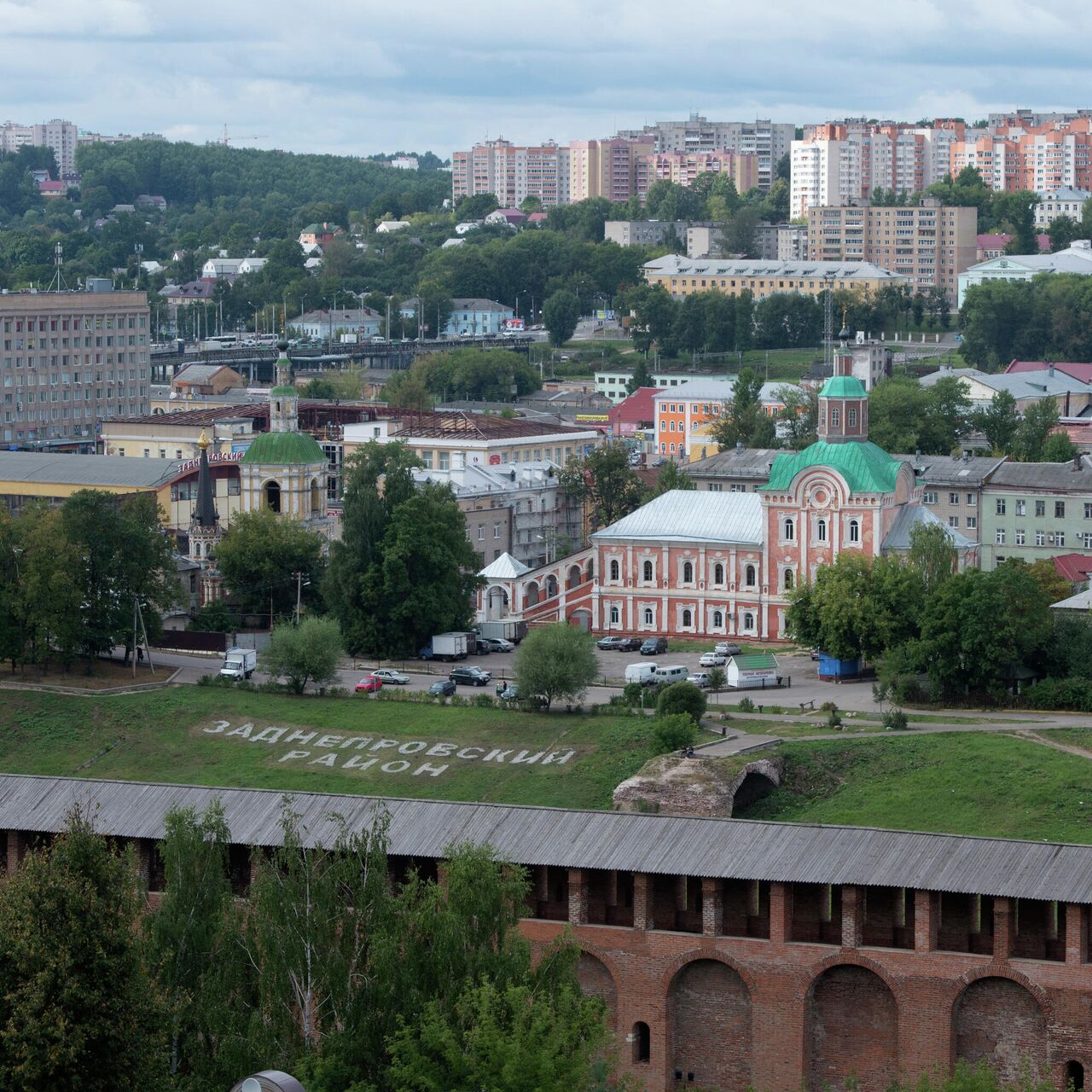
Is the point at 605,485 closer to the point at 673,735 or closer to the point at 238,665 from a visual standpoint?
the point at 238,665

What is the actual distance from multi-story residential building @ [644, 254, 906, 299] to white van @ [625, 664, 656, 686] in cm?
9732

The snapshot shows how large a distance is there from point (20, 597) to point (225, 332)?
124067mm

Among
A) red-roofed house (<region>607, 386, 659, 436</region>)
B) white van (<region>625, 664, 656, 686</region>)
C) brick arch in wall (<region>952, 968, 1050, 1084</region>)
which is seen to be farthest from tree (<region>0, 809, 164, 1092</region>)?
red-roofed house (<region>607, 386, 659, 436</region>)

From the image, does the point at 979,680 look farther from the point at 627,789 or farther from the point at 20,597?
the point at 20,597

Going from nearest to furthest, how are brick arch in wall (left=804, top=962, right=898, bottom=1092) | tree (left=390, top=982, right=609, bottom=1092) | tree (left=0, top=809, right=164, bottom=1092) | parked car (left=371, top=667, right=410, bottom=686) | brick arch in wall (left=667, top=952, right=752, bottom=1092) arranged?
tree (left=0, top=809, right=164, bottom=1092), tree (left=390, top=982, right=609, bottom=1092), brick arch in wall (left=804, top=962, right=898, bottom=1092), brick arch in wall (left=667, top=952, right=752, bottom=1092), parked car (left=371, top=667, right=410, bottom=686)

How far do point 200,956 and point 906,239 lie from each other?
16072 cm

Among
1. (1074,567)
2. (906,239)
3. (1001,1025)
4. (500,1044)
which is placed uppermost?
(906,239)

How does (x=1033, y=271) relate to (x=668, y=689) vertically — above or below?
above

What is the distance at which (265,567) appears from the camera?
81375mm

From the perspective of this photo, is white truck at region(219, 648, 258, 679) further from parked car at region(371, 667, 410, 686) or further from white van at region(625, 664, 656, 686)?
white van at region(625, 664, 656, 686)

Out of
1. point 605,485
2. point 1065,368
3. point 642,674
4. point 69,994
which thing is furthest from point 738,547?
point 1065,368

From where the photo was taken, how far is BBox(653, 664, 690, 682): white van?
71.1 m

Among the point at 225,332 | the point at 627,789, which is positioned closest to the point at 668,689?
the point at 627,789

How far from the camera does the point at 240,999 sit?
126ft
